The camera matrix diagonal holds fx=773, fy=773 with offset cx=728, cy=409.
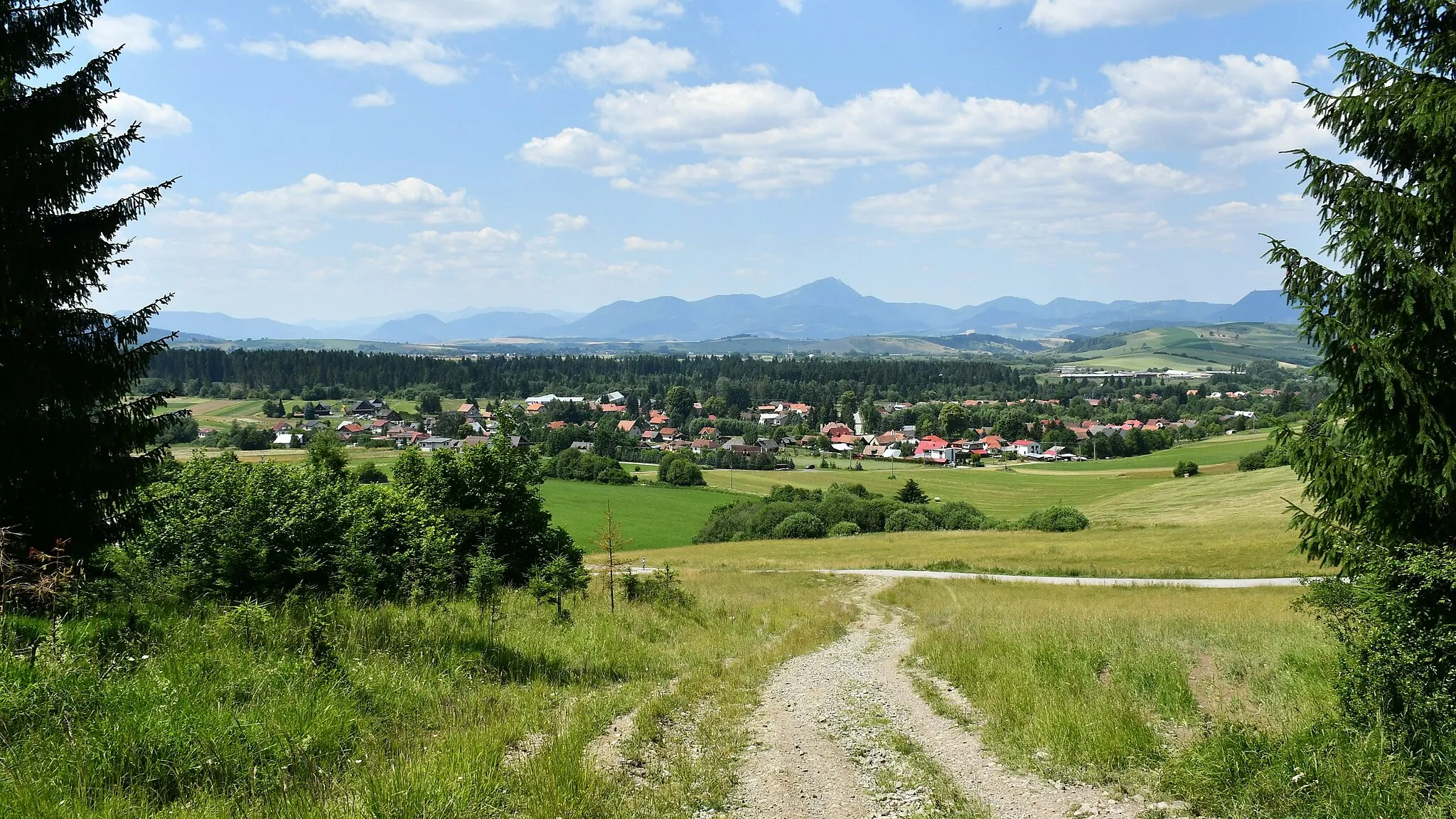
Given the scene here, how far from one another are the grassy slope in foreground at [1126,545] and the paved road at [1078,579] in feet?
3.59

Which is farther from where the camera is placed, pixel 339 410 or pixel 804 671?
pixel 339 410

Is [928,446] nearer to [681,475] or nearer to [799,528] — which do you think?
[681,475]

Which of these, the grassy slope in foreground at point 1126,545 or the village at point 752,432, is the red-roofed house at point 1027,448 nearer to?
the village at point 752,432

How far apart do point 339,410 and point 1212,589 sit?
165 meters

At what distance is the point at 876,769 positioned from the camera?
6770mm

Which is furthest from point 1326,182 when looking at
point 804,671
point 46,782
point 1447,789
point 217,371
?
point 217,371

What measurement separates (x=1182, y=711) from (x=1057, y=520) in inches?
2051

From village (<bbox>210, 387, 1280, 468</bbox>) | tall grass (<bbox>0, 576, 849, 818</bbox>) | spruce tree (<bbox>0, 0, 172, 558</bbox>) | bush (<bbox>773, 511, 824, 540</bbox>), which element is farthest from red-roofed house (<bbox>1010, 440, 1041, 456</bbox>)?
spruce tree (<bbox>0, 0, 172, 558</bbox>)

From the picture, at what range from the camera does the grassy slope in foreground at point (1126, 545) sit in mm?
34281

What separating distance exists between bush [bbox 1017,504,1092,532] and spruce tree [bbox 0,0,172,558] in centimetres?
5504

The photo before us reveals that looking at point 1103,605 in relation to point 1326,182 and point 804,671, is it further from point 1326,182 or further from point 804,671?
point 1326,182

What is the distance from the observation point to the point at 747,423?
6732 inches

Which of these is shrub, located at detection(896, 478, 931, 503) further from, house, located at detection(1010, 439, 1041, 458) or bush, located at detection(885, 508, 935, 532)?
house, located at detection(1010, 439, 1041, 458)

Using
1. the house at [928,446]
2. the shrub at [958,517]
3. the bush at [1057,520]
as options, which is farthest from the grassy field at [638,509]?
the house at [928,446]
